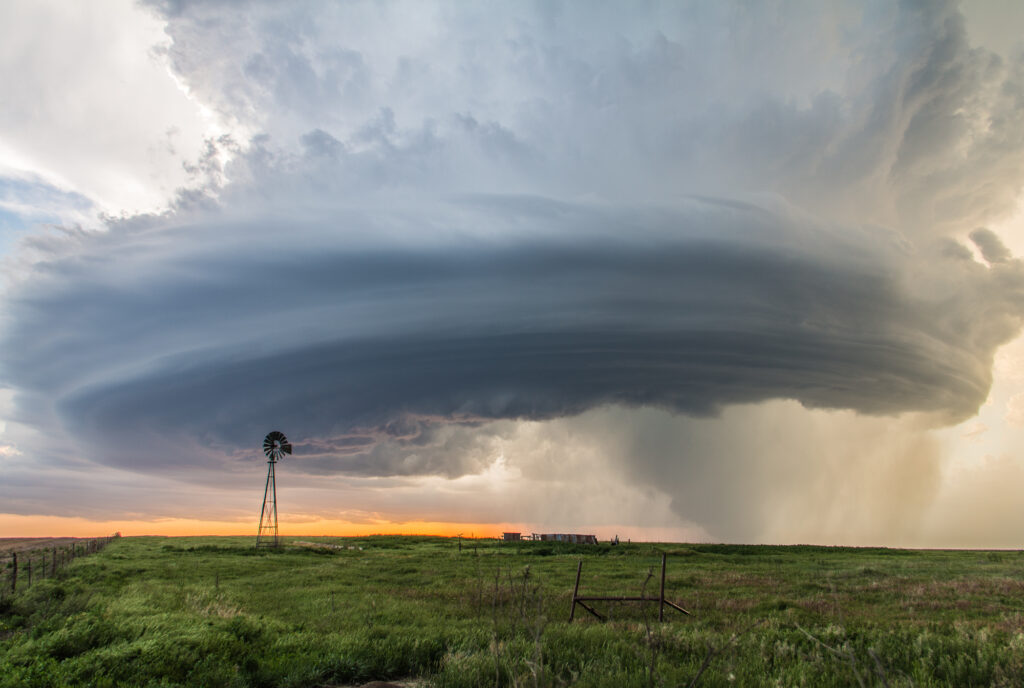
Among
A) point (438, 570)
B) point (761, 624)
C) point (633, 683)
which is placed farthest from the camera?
point (438, 570)

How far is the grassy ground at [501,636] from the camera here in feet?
34.6

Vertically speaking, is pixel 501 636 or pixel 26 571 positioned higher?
pixel 501 636

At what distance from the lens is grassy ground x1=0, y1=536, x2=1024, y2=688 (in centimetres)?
1055

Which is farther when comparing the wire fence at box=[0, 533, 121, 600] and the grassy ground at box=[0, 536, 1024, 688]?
the wire fence at box=[0, 533, 121, 600]

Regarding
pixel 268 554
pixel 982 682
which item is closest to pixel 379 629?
pixel 982 682

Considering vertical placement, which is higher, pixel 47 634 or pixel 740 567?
pixel 47 634

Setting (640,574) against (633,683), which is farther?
(640,574)

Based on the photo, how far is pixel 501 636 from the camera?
48.2ft

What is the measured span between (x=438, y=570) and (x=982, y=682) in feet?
113

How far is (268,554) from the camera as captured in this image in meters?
57.7

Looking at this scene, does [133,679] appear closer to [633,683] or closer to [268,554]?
[633,683]

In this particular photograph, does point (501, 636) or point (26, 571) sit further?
point (26, 571)

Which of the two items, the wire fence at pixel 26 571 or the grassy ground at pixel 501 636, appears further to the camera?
the wire fence at pixel 26 571

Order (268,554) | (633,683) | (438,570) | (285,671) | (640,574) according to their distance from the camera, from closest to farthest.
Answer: (633,683), (285,671), (640,574), (438,570), (268,554)
